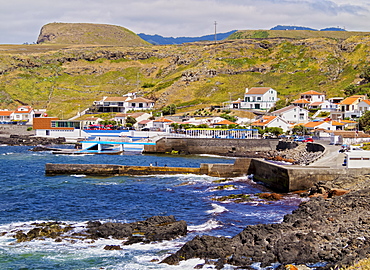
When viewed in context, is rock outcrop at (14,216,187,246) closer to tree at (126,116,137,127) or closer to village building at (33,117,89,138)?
village building at (33,117,89,138)

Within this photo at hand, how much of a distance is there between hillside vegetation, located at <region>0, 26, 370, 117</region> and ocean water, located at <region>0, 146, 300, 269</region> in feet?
272

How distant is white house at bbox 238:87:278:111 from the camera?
434 ft

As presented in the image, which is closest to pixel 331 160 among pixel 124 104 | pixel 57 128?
pixel 57 128

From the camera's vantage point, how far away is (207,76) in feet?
536

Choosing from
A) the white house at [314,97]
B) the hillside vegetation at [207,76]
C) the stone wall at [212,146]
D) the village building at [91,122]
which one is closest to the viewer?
the stone wall at [212,146]

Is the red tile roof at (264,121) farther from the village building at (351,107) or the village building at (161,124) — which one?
the village building at (161,124)

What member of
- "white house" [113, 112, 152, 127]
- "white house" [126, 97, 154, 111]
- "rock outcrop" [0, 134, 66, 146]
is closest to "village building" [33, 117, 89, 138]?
"rock outcrop" [0, 134, 66, 146]

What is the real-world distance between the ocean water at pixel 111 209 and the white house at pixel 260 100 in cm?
7689

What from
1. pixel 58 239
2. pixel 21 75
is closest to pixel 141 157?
pixel 58 239

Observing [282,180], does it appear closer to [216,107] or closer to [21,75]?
[216,107]

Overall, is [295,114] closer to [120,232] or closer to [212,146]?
[212,146]

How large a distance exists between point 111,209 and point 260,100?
98388 mm

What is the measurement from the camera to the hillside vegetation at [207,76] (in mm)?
150875

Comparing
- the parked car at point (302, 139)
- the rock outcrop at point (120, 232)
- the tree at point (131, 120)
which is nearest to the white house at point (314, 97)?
the parked car at point (302, 139)
